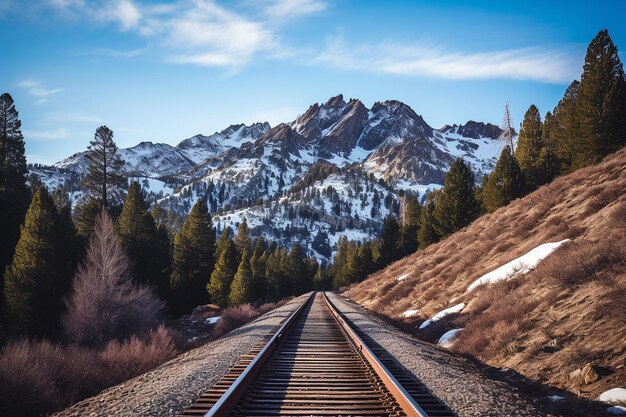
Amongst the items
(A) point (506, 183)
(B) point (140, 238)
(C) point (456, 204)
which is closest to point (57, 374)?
(B) point (140, 238)

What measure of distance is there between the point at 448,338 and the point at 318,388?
761cm

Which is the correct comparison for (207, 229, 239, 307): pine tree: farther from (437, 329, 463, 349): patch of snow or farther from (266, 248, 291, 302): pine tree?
(437, 329, 463, 349): patch of snow

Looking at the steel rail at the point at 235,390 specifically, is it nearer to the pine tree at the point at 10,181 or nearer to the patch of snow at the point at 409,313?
the patch of snow at the point at 409,313

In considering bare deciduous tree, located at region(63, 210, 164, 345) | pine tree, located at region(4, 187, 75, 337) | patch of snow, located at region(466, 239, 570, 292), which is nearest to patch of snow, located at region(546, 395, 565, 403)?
patch of snow, located at region(466, 239, 570, 292)

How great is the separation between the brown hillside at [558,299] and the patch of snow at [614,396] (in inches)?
9.6

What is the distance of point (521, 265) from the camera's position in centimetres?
1361

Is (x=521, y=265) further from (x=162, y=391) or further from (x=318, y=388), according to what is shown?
(x=162, y=391)

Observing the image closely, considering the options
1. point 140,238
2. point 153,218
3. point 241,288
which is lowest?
point 241,288

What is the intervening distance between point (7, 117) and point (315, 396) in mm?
41787

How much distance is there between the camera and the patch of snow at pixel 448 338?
38.8 ft

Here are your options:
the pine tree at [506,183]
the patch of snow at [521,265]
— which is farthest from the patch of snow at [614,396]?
the pine tree at [506,183]

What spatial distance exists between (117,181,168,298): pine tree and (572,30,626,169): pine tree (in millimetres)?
40133

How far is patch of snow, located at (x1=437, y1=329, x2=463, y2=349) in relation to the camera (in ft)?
38.8

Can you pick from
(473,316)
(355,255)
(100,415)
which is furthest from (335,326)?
(355,255)
